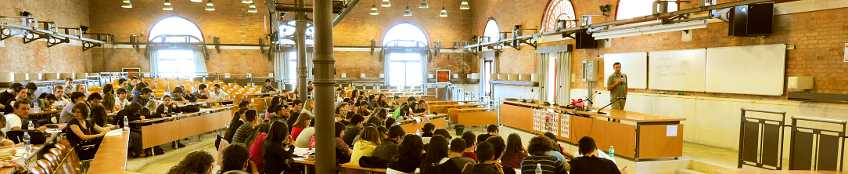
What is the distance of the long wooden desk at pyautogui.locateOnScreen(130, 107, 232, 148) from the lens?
26.9ft

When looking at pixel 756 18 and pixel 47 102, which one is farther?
pixel 47 102

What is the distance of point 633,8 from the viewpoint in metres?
12.2

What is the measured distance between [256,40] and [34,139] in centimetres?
1598

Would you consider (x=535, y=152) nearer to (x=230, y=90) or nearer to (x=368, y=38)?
(x=230, y=90)

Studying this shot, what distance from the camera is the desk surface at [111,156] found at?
467 cm

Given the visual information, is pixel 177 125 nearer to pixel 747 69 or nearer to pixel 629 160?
pixel 629 160

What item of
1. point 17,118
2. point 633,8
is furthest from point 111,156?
point 633,8

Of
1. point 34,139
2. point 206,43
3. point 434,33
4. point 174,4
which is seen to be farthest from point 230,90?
point 34,139

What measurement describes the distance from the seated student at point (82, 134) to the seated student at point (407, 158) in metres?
4.37

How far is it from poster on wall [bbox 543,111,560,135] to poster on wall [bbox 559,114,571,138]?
0.11 m

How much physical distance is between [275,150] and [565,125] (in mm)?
5784

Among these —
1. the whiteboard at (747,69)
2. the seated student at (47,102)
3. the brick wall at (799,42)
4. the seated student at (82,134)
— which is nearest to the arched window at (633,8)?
the brick wall at (799,42)

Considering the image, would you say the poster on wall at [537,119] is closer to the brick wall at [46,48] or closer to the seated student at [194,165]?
the seated student at [194,165]

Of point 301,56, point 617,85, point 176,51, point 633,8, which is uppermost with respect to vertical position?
point 633,8
